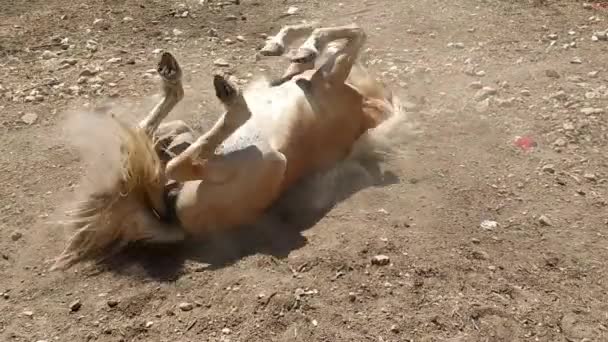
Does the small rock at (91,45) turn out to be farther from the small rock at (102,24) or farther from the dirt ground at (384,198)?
the small rock at (102,24)

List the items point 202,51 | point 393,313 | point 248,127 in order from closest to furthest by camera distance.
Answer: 1. point 393,313
2. point 248,127
3. point 202,51

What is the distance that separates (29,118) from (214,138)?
193 centimetres

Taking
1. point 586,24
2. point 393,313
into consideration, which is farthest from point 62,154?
point 586,24

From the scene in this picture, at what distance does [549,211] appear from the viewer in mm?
3873

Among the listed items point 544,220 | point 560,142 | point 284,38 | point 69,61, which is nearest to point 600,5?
point 560,142

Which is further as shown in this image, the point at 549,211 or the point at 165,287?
the point at 549,211

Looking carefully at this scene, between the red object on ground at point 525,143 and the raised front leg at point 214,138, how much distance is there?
1.74 metres

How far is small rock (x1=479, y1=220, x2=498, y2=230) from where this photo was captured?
376cm

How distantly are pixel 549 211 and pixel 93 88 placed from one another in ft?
10.9

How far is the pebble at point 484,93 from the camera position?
501 cm

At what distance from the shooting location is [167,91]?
4.09m

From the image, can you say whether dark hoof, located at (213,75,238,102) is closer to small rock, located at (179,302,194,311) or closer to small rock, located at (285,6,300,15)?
small rock, located at (179,302,194,311)

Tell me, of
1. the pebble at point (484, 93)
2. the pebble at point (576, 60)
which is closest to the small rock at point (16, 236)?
the pebble at point (484, 93)

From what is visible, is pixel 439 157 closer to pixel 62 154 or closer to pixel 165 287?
pixel 165 287
